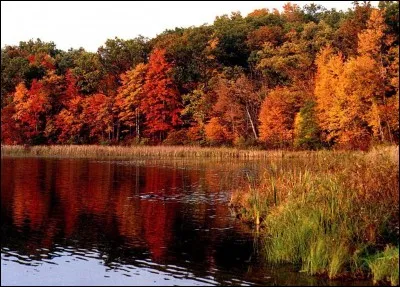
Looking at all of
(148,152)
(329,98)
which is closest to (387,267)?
(329,98)

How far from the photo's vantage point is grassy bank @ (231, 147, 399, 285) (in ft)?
32.9

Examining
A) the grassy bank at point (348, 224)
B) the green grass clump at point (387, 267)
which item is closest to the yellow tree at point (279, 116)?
the grassy bank at point (348, 224)

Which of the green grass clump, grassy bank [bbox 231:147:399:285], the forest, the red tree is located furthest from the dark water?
the red tree

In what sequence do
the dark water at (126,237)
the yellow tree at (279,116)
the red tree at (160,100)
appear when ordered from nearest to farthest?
1. the dark water at (126,237)
2. the yellow tree at (279,116)
3. the red tree at (160,100)

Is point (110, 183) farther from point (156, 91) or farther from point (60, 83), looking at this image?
point (60, 83)

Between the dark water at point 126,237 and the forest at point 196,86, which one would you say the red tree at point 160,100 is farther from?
the dark water at point 126,237

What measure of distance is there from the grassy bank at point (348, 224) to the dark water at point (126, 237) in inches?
18.7

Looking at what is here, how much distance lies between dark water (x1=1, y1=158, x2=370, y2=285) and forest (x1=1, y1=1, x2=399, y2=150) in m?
23.6

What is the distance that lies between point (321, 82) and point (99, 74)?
96.9 ft

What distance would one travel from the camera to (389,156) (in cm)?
1152

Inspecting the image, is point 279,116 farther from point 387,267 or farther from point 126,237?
point 387,267

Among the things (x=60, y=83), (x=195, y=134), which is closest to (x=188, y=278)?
(x=195, y=134)

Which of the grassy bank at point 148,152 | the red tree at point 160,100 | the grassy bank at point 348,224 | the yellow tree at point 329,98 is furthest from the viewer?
the red tree at point 160,100

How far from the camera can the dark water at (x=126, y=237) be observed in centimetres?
1022
